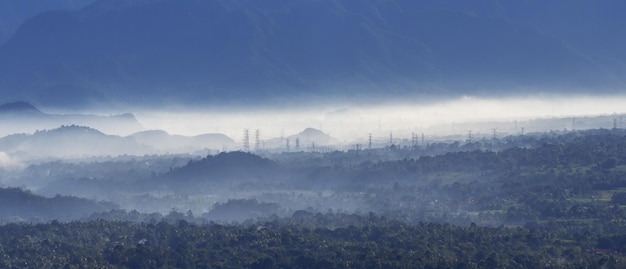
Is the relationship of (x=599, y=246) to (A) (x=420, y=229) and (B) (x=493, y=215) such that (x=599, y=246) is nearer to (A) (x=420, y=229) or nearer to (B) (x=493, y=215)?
(A) (x=420, y=229)

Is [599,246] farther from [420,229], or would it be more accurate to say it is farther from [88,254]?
[88,254]

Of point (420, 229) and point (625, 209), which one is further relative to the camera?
point (625, 209)

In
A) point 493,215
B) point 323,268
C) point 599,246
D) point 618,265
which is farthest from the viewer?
point 493,215

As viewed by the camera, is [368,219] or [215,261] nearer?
[215,261]

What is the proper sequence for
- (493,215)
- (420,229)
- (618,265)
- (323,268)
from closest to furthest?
1. (618,265)
2. (323,268)
3. (420,229)
4. (493,215)

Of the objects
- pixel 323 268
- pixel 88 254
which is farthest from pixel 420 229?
pixel 88 254

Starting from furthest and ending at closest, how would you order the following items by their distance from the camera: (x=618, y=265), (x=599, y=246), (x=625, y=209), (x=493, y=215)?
(x=493, y=215)
(x=625, y=209)
(x=599, y=246)
(x=618, y=265)

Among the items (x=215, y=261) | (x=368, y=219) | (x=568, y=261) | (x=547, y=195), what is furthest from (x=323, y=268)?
(x=547, y=195)

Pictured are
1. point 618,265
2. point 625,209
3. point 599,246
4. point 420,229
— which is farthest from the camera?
point 625,209
